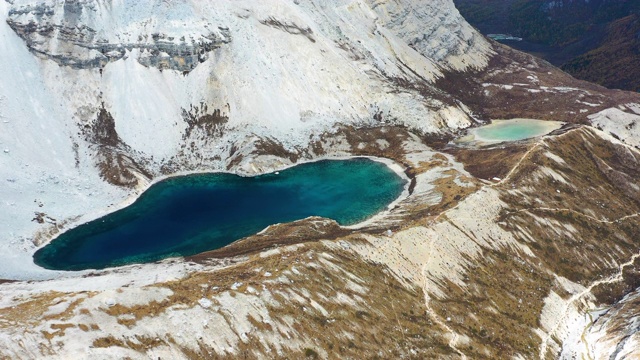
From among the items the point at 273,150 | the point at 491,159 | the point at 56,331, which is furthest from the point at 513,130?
the point at 56,331

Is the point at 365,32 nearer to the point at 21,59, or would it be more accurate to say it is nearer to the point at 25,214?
the point at 21,59

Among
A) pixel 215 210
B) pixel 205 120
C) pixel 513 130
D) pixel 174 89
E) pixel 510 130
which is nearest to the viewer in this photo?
pixel 215 210

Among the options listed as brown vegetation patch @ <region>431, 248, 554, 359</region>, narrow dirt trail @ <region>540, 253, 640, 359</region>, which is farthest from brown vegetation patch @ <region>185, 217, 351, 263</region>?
narrow dirt trail @ <region>540, 253, 640, 359</region>

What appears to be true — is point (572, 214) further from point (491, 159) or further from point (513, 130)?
point (513, 130)

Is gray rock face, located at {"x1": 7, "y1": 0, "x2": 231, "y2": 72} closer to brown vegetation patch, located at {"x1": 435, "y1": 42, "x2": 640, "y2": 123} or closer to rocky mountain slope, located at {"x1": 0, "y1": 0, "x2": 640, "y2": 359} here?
rocky mountain slope, located at {"x1": 0, "y1": 0, "x2": 640, "y2": 359}

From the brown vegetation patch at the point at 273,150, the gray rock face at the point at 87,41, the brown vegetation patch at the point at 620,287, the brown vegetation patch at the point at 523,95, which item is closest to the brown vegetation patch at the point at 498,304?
the brown vegetation patch at the point at 620,287

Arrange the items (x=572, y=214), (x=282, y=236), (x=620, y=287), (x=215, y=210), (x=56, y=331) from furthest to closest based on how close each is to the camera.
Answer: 1. (x=215, y=210)
2. (x=572, y=214)
3. (x=620, y=287)
4. (x=282, y=236)
5. (x=56, y=331)

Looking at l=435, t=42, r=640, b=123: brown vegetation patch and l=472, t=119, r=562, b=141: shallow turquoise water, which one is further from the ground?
l=435, t=42, r=640, b=123: brown vegetation patch
